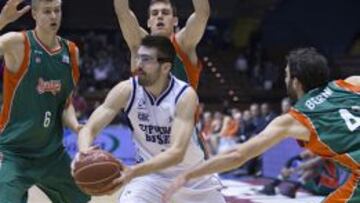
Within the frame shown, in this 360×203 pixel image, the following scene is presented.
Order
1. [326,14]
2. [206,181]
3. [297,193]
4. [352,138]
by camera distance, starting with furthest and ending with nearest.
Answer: [326,14] → [297,193] → [206,181] → [352,138]

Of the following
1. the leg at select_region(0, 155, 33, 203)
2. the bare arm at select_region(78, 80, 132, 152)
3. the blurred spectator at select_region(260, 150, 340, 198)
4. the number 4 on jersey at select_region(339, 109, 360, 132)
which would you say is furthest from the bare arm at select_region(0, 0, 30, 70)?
the blurred spectator at select_region(260, 150, 340, 198)

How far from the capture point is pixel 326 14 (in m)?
25.7

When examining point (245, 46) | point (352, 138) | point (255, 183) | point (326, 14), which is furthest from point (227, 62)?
point (352, 138)

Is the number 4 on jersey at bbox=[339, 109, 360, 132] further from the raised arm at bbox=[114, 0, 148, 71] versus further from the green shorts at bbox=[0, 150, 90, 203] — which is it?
the green shorts at bbox=[0, 150, 90, 203]

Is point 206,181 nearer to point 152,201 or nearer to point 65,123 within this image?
point 152,201

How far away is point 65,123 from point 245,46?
21319 mm

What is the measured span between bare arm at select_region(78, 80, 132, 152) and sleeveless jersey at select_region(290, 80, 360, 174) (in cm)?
116

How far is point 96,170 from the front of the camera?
4.00m

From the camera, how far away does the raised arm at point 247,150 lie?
3775 millimetres

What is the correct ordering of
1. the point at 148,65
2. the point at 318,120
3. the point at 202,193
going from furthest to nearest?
the point at 202,193 < the point at 148,65 < the point at 318,120

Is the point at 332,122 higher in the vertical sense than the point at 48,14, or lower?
lower

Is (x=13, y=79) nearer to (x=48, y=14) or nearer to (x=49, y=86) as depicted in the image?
(x=49, y=86)

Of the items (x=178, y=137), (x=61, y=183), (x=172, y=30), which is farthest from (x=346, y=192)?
(x=61, y=183)

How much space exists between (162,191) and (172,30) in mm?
1395
